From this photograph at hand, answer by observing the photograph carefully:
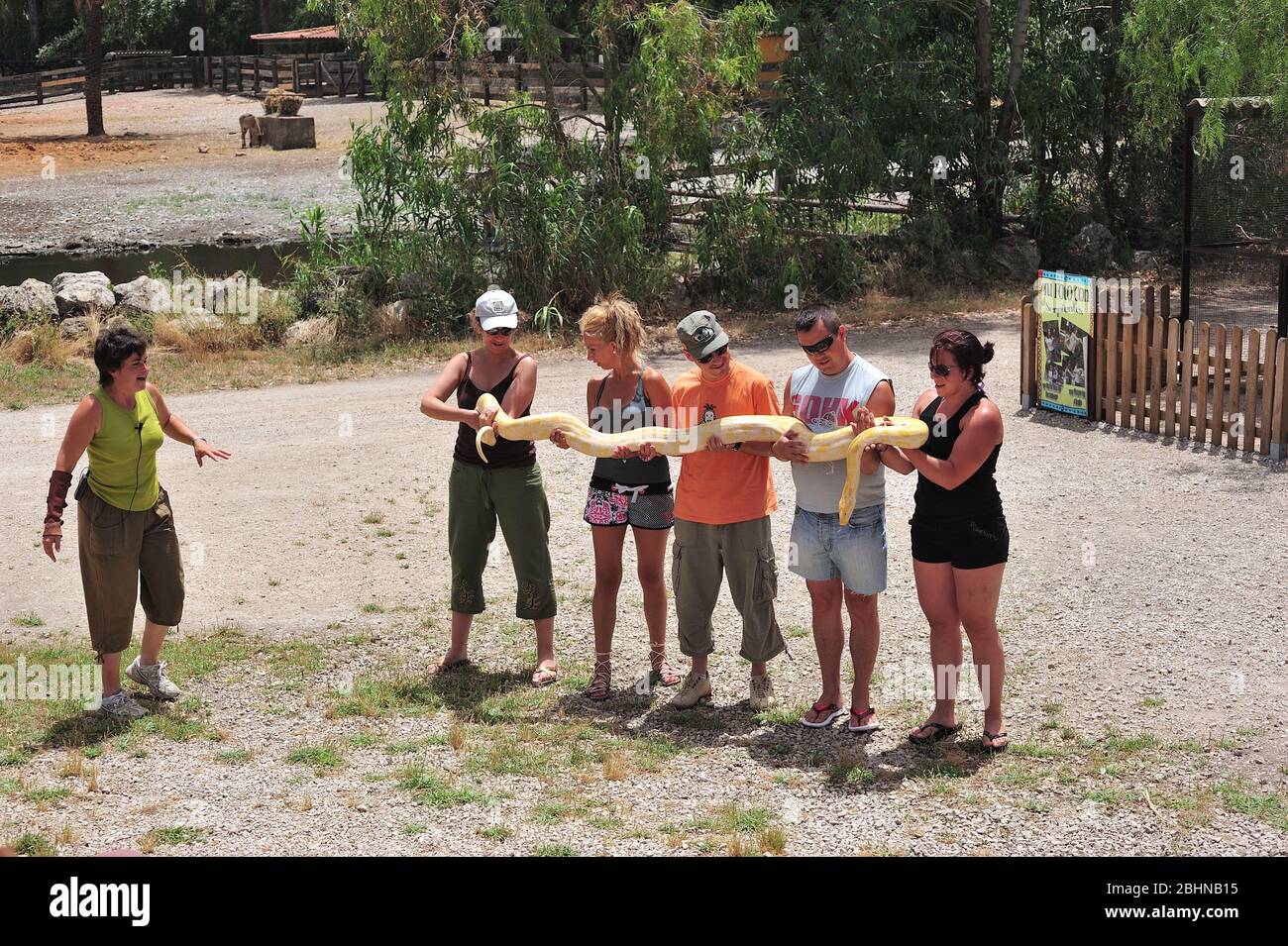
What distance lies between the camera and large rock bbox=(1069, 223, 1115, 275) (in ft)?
67.2

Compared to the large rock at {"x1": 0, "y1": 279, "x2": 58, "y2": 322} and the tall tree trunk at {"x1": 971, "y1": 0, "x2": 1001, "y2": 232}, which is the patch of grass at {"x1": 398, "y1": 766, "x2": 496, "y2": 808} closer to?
the large rock at {"x1": 0, "y1": 279, "x2": 58, "y2": 322}

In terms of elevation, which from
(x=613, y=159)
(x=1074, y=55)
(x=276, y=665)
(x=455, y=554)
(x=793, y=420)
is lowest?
(x=276, y=665)

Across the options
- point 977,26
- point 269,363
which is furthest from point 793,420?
point 977,26

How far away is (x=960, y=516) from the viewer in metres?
6.00

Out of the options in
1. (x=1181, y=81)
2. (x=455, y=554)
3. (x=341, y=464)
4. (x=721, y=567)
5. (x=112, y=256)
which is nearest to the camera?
(x=721, y=567)

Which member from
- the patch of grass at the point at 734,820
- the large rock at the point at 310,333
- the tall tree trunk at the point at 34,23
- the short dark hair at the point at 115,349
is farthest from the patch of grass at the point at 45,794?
the tall tree trunk at the point at 34,23

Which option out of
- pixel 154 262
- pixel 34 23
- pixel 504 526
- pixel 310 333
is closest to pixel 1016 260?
pixel 310 333

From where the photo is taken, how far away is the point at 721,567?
6.73m

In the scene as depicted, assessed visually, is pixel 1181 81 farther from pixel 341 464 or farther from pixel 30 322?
pixel 30 322

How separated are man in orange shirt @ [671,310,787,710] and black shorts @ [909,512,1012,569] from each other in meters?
0.83

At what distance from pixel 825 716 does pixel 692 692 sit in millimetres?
691

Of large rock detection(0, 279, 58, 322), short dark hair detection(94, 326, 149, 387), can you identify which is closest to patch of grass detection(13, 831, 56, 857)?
short dark hair detection(94, 326, 149, 387)

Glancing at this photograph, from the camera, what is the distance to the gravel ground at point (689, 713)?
5.63 meters

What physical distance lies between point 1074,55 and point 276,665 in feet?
54.0
